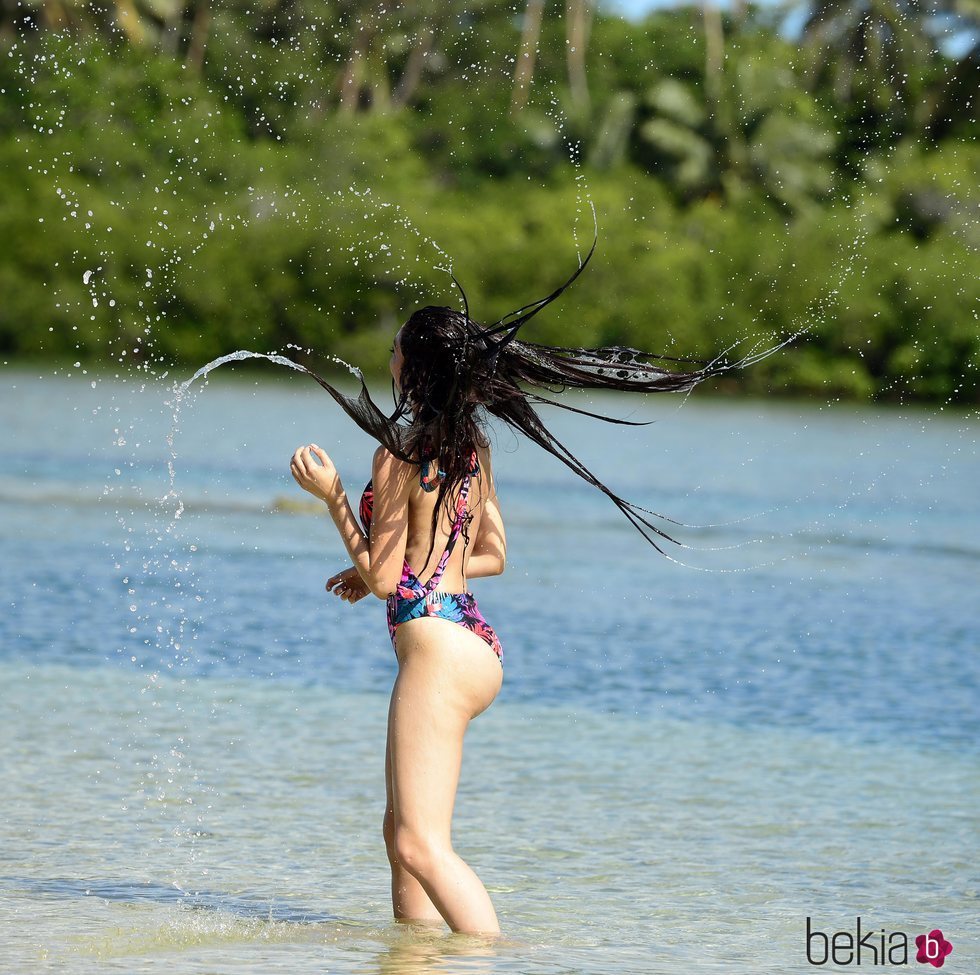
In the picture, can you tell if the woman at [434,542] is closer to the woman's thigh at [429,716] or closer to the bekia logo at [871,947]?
the woman's thigh at [429,716]

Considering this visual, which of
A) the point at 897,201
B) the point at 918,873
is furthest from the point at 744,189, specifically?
the point at 918,873

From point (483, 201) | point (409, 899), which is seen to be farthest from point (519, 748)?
point (483, 201)

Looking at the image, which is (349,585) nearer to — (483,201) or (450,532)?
(450,532)

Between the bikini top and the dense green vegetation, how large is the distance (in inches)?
1930

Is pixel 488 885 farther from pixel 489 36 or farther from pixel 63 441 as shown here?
pixel 489 36

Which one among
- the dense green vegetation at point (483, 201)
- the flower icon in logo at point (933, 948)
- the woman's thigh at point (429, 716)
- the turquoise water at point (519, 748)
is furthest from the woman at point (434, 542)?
the dense green vegetation at point (483, 201)

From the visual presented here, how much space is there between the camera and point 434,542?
489 centimetres

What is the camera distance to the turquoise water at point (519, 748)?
5.78m

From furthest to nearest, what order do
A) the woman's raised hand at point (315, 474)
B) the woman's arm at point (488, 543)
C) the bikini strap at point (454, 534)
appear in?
the woman's arm at point (488, 543)
the bikini strap at point (454, 534)
the woman's raised hand at point (315, 474)

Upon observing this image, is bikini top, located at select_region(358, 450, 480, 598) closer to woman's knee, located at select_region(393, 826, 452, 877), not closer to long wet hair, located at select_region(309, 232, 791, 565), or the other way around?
long wet hair, located at select_region(309, 232, 791, 565)

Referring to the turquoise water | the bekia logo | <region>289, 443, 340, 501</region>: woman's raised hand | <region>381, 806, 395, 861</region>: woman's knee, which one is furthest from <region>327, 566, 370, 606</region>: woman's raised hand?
the bekia logo

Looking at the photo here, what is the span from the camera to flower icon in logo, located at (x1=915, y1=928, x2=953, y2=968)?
5617 millimetres

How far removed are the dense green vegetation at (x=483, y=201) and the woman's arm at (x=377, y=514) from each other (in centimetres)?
4913

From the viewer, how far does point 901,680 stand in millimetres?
11039
